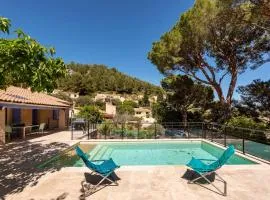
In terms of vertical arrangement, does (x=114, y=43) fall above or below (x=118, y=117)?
above

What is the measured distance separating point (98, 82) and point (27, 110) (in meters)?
54.4

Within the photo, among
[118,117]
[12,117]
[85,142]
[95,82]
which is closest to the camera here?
[85,142]

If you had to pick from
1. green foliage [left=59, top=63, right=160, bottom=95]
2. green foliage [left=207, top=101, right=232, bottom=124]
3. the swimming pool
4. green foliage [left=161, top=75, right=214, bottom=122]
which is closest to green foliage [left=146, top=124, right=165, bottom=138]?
the swimming pool

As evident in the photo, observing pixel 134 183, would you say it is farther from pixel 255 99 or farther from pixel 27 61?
pixel 255 99

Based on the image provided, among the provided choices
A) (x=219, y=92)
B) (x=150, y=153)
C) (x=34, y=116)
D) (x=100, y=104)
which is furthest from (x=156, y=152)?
(x=100, y=104)

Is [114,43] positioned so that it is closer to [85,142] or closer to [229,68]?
[229,68]

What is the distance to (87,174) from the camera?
627 cm

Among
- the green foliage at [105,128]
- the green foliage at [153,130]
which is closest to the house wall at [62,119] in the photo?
the green foliage at [105,128]

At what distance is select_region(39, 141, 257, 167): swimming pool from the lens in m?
9.57

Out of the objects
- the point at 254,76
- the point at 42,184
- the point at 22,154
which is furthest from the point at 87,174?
the point at 254,76

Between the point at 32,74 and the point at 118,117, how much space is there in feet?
56.4

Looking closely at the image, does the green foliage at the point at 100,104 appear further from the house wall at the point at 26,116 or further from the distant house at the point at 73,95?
the house wall at the point at 26,116

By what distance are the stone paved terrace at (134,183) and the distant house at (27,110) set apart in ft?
17.1

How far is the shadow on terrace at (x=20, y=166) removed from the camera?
5.54 metres
